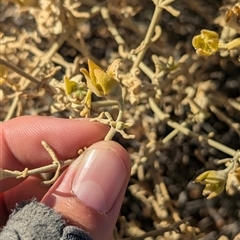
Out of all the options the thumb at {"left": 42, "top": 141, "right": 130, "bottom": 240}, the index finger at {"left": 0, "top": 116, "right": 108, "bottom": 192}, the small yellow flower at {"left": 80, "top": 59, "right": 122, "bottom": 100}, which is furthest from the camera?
the index finger at {"left": 0, "top": 116, "right": 108, "bottom": 192}

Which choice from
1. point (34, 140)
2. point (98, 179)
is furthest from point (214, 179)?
point (34, 140)

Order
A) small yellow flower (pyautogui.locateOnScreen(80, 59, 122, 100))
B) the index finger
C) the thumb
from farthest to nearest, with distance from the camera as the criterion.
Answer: the index finger → the thumb → small yellow flower (pyautogui.locateOnScreen(80, 59, 122, 100))

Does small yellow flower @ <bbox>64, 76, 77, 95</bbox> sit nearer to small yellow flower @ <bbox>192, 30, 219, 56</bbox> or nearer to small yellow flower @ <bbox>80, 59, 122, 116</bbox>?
small yellow flower @ <bbox>80, 59, 122, 116</bbox>

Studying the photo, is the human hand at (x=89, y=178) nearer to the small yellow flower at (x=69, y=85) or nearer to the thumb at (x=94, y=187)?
the thumb at (x=94, y=187)

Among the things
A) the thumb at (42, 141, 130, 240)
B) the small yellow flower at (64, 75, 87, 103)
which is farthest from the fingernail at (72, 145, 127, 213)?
the small yellow flower at (64, 75, 87, 103)

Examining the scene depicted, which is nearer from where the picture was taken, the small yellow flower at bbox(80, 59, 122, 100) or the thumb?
the small yellow flower at bbox(80, 59, 122, 100)

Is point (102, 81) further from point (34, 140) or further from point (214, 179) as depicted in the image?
point (34, 140)
